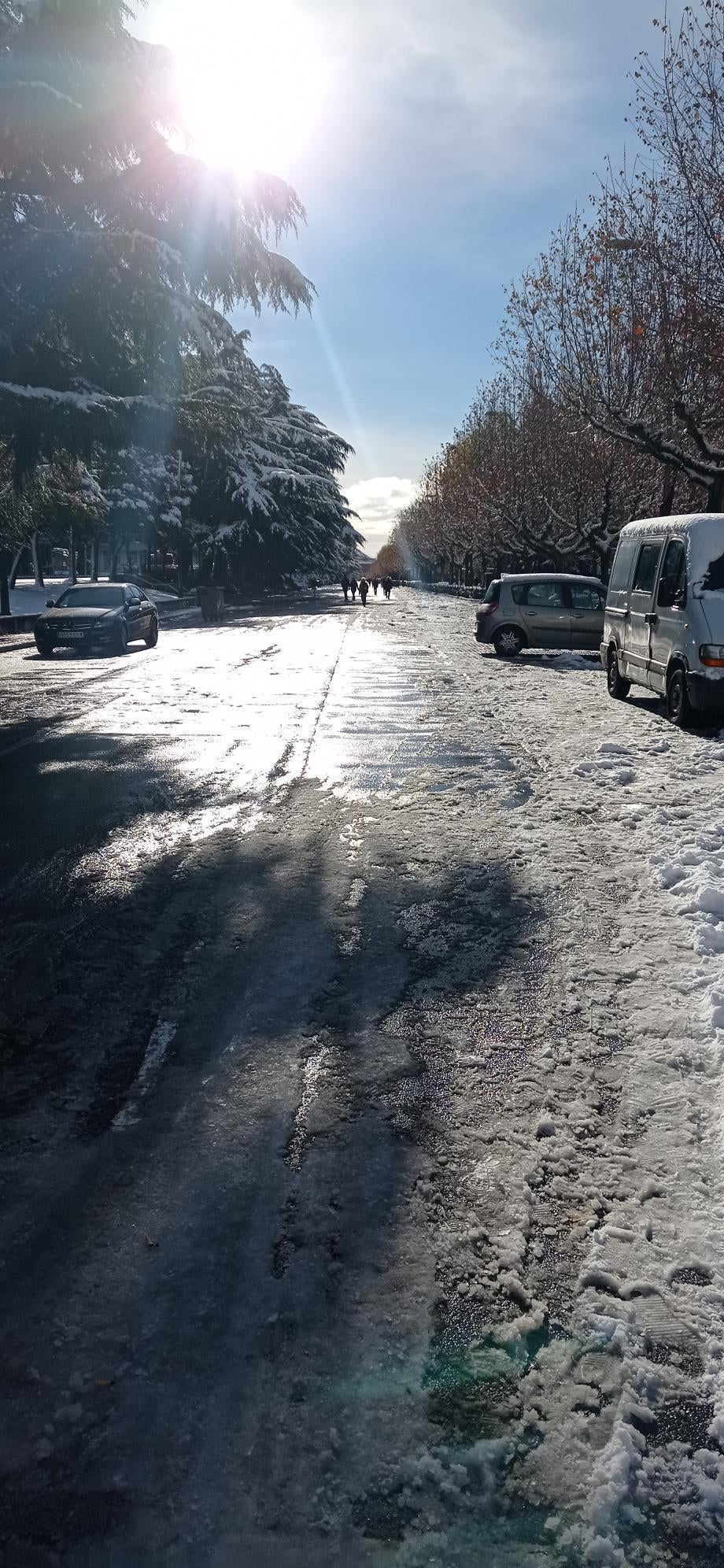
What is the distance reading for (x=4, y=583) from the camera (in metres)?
28.7

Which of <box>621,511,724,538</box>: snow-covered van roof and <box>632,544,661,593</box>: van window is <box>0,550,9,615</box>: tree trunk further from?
Result: <box>621,511,724,538</box>: snow-covered van roof

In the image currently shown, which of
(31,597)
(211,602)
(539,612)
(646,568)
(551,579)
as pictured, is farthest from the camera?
(31,597)

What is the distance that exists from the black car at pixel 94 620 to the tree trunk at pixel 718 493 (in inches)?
485

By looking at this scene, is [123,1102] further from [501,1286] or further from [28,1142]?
[501,1286]

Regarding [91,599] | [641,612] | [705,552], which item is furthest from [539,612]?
[705,552]

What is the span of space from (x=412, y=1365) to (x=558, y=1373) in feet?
1.04

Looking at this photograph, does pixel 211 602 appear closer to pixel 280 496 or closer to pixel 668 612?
pixel 280 496

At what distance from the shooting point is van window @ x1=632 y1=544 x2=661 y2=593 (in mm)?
12328

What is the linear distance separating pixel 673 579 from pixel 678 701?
143cm

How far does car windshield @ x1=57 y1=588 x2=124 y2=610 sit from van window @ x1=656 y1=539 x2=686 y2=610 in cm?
1252

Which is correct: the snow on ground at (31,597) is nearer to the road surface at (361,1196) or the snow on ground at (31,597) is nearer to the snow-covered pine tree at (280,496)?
the snow-covered pine tree at (280,496)

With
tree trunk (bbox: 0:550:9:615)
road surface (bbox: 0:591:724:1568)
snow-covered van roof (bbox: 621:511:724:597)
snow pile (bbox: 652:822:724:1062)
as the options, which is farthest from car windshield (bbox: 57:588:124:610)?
snow pile (bbox: 652:822:724:1062)

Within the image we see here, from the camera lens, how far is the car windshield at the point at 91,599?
20.9 meters

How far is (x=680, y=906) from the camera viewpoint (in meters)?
5.16
